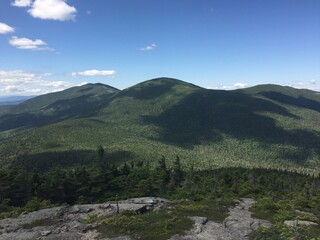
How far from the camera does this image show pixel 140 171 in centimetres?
15862

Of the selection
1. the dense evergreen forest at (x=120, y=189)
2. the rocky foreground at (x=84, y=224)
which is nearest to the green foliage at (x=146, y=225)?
the rocky foreground at (x=84, y=224)

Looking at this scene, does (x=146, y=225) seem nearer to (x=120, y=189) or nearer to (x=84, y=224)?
(x=84, y=224)

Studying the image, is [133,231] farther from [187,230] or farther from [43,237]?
[43,237]

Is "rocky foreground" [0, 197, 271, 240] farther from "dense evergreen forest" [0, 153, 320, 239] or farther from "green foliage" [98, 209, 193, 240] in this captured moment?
"dense evergreen forest" [0, 153, 320, 239]

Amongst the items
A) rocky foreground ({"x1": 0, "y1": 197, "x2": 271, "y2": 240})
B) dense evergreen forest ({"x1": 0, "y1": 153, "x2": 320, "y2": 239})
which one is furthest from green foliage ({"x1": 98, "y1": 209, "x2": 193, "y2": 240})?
dense evergreen forest ({"x1": 0, "y1": 153, "x2": 320, "y2": 239})

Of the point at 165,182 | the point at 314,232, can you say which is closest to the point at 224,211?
the point at 314,232

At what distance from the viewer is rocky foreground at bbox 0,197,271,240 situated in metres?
69.8

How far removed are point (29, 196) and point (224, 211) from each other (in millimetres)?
71665

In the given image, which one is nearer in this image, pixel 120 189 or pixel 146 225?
pixel 146 225

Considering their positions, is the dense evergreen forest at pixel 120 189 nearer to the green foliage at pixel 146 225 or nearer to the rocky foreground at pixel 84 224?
the rocky foreground at pixel 84 224

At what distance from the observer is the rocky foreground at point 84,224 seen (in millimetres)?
69750

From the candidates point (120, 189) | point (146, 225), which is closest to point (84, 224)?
point (146, 225)

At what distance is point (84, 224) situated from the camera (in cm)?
7769

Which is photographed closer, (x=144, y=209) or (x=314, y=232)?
(x=314, y=232)
